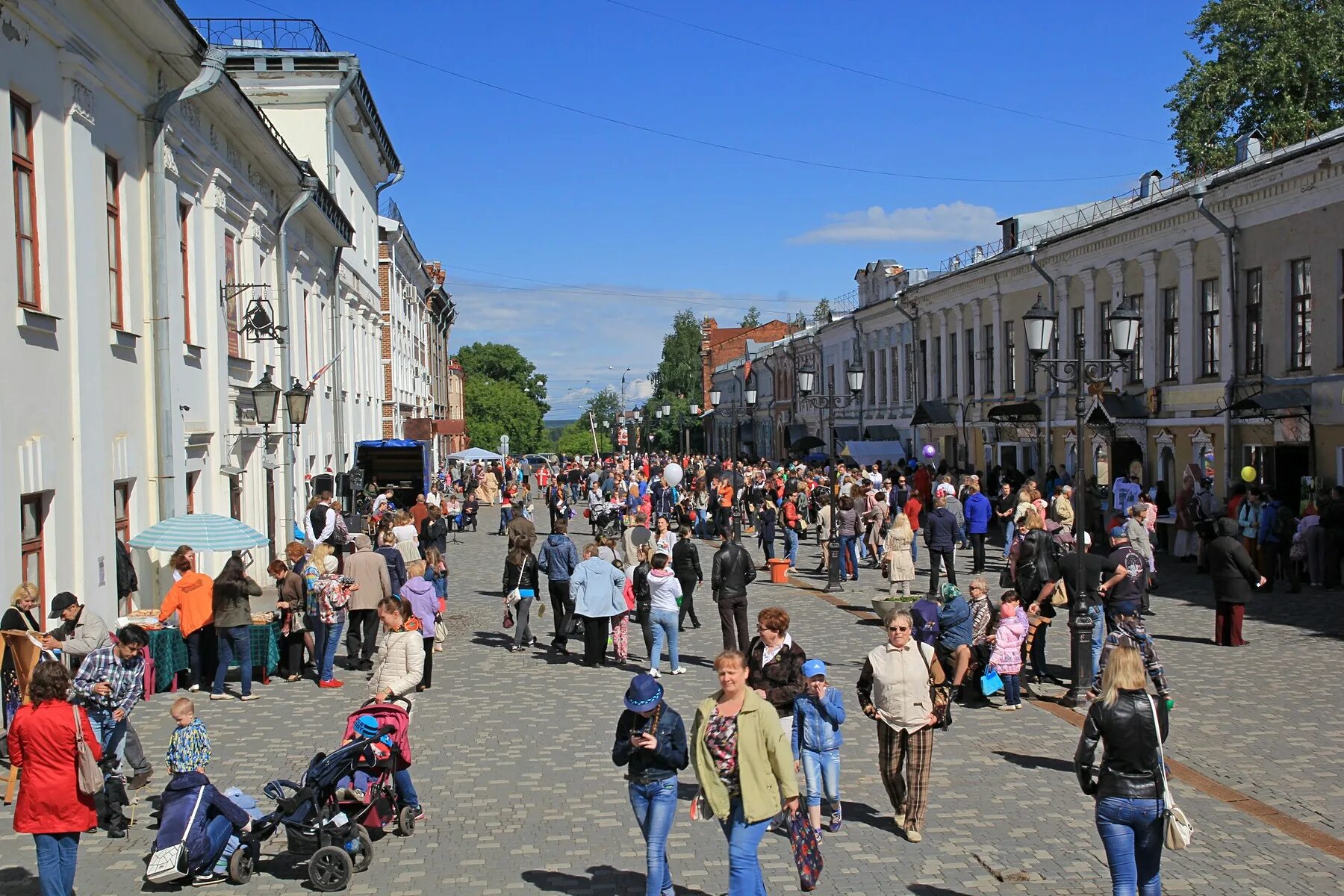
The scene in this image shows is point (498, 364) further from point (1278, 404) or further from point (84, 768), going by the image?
point (84, 768)

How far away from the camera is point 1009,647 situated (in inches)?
474

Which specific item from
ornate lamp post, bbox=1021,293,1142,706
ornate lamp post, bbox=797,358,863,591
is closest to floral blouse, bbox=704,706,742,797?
ornate lamp post, bbox=1021,293,1142,706

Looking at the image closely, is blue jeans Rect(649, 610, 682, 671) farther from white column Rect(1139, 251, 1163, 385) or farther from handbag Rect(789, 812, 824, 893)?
white column Rect(1139, 251, 1163, 385)

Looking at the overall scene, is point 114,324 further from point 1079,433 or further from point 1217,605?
point 1217,605

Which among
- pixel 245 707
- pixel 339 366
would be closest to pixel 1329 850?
pixel 245 707

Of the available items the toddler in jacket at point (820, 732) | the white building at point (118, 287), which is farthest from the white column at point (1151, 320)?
the toddler in jacket at point (820, 732)

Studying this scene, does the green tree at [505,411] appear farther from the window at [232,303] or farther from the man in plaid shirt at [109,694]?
the man in plaid shirt at [109,694]

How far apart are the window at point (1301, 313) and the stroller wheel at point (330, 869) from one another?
842 inches

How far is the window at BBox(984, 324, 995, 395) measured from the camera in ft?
130

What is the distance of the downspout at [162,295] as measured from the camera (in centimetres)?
1498

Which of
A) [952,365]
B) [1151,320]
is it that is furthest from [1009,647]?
[952,365]

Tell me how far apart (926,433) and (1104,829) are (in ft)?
131

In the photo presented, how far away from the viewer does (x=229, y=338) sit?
19.7 m

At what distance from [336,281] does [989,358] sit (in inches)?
785
